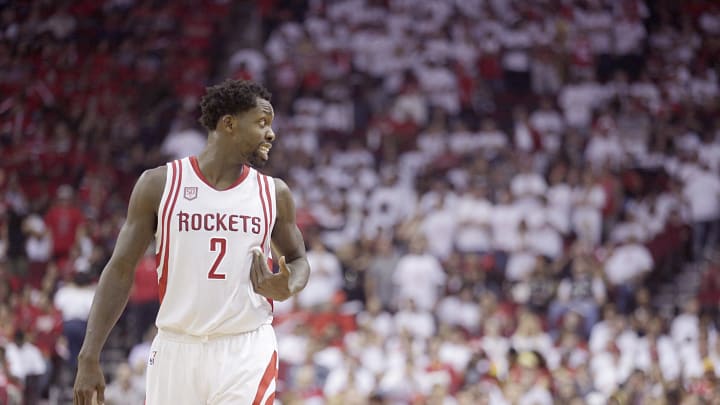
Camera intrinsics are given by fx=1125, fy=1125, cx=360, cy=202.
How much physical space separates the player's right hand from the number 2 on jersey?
66cm

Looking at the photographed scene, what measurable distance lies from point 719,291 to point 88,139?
34.1ft

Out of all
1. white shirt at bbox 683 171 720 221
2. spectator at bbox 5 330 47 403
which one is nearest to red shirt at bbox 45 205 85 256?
spectator at bbox 5 330 47 403

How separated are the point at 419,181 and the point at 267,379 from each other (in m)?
12.8

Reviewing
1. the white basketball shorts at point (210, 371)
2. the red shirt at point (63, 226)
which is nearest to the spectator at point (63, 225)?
the red shirt at point (63, 226)

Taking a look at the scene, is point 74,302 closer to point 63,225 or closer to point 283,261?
point 63,225

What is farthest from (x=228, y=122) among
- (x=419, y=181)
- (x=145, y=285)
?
(x=419, y=181)

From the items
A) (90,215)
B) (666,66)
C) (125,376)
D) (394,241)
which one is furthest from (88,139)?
(666,66)

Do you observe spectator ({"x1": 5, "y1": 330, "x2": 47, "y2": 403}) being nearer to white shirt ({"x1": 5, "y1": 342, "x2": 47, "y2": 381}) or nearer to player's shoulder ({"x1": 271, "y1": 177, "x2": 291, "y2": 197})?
white shirt ({"x1": 5, "y1": 342, "x2": 47, "y2": 381})

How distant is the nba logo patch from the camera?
5286 mm

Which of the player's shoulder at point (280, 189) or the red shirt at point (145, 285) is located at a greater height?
the player's shoulder at point (280, 189)

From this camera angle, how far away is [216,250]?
5.23m

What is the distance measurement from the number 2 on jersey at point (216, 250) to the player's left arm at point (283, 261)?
0.15 meters

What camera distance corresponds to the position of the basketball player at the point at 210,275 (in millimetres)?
5168

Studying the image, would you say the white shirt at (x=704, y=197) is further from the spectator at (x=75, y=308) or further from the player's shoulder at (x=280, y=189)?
the player's shoulder at (x=280, y=189)
